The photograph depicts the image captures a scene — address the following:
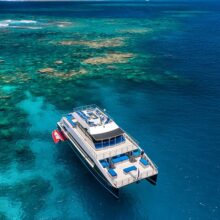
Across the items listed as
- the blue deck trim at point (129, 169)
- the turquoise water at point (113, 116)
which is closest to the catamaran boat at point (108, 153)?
the blue deck trim at point (129, 169)

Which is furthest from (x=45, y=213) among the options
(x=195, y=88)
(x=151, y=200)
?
(x=195, y=88)

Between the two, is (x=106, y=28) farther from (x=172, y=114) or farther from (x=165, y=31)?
(x=172, y=114)

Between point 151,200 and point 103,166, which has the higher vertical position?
point 103,166

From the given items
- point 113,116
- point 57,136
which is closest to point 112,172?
point 57,136

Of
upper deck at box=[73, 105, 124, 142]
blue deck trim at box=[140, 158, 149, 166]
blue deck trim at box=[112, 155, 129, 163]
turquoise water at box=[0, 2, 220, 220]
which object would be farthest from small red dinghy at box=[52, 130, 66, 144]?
blue deck trim at box=[140, 158, 149, 166]

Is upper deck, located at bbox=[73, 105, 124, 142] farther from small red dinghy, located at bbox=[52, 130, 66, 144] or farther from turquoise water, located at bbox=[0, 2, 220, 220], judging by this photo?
turquoise water, located at bbox=[0, 2, 220, 220]

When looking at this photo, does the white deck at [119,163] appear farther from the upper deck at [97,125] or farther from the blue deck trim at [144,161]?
the upper deck at [97,125]
